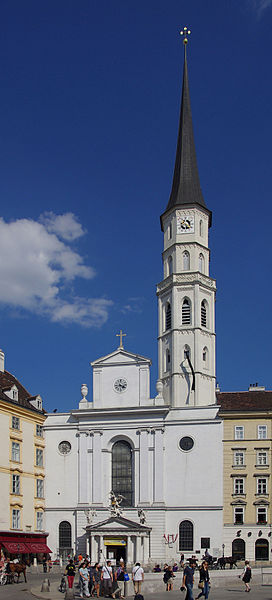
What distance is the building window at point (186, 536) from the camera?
62.9 meters

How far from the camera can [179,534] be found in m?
63.2

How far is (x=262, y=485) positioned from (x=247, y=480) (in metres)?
1.20

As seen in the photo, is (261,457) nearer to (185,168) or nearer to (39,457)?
(39,457)

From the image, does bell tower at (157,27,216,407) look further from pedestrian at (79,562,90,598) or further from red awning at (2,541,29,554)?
pedestrian at (79,562,90,598)

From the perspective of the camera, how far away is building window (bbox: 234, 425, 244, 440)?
6378 cm

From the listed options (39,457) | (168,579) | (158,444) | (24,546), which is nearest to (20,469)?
(39,457)

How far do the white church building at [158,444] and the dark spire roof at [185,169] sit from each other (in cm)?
47

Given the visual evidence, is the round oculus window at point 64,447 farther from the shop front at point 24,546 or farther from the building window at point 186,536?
the building window at point 186,536

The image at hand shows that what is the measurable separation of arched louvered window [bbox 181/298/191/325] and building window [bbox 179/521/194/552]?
16.7 metres

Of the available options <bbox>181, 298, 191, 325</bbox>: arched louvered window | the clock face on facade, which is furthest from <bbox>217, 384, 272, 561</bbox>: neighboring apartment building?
the clock face on facade

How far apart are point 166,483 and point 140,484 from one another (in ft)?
7.03

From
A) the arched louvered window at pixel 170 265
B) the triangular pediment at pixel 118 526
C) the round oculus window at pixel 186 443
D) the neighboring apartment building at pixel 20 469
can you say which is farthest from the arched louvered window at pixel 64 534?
the arched louvered window at pixel 170 265

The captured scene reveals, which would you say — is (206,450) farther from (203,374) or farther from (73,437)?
(73,437)

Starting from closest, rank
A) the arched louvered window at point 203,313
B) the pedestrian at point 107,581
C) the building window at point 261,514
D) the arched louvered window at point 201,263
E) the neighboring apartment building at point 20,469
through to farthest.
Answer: the pedestrian at point 107,581 → the neighboring apartment building at point 20,469 → the building window at point 261,514 → the arched louvered window at point 203,313 → the arched louvered window at point 201,263
